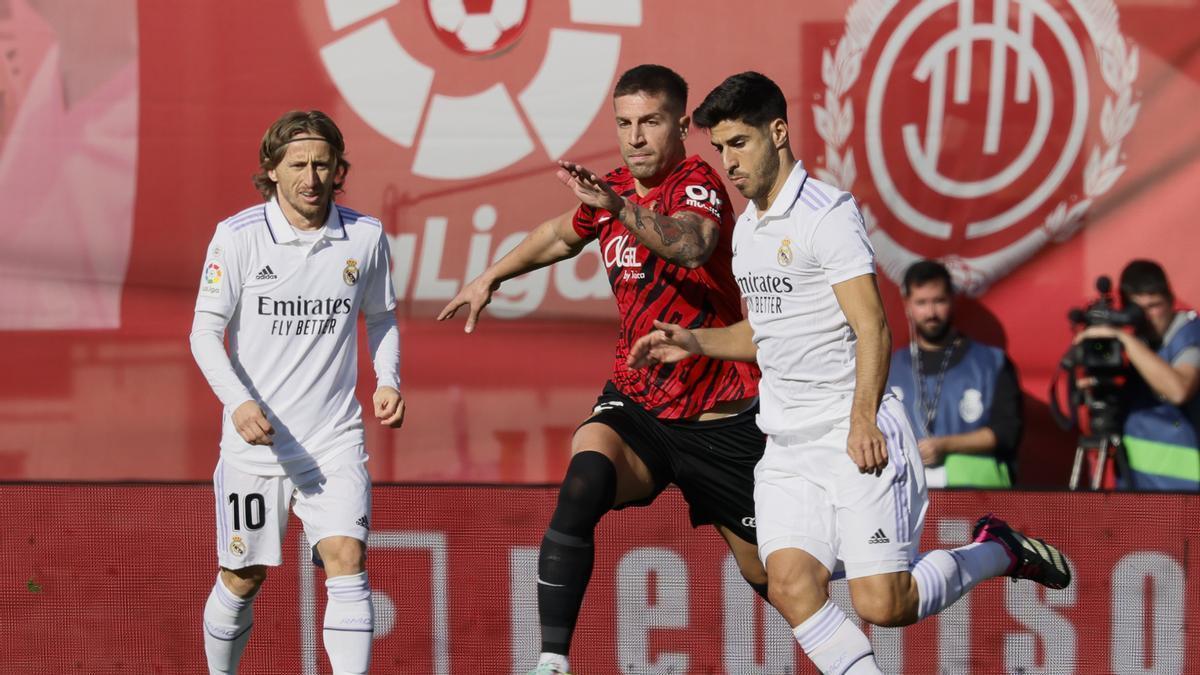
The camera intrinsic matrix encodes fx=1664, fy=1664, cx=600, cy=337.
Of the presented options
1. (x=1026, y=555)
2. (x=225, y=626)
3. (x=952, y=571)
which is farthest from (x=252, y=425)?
(x=1026, y=555)

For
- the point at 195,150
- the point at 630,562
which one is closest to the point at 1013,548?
the point at 630,562

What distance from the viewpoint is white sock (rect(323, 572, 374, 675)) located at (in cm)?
522

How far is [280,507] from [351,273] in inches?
31.5

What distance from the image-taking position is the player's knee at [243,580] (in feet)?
18.2

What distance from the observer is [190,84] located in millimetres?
7523

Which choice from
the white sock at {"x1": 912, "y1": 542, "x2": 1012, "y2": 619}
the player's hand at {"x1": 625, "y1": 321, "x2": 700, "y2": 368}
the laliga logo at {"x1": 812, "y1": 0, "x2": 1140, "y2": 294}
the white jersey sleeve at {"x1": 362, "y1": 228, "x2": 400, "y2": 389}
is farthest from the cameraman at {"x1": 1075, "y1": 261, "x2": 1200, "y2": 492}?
the white jersey sleeve at {"x1": 362, "y1": 228, "x2": 400, "y2": 389}

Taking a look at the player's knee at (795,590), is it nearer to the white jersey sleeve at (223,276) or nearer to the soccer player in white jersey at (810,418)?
the soccer player in white jersey at (810,418)

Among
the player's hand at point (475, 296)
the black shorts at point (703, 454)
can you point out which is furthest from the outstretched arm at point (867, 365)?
the player's hand at point (475, 296)

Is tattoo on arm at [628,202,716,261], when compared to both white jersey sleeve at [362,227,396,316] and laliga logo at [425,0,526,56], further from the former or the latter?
laliga logo at [425,0,526,56]

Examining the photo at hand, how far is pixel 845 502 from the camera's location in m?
4.75

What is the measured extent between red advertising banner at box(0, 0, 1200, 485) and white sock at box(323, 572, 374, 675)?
2.22 m

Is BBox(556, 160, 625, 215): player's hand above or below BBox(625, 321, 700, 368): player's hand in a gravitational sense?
above

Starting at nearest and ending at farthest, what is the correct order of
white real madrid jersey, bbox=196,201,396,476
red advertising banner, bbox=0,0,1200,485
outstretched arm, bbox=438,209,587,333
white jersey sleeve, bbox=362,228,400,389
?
white real madrid jersey, bbox=196,201,396,476, white jersey sleeve, bbox=362,228,400,389, outstretched arm, bbox=438,209,587,333, red advertising banner, bbox=0,0,1200,485

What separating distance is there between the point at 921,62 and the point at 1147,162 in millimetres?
1108
